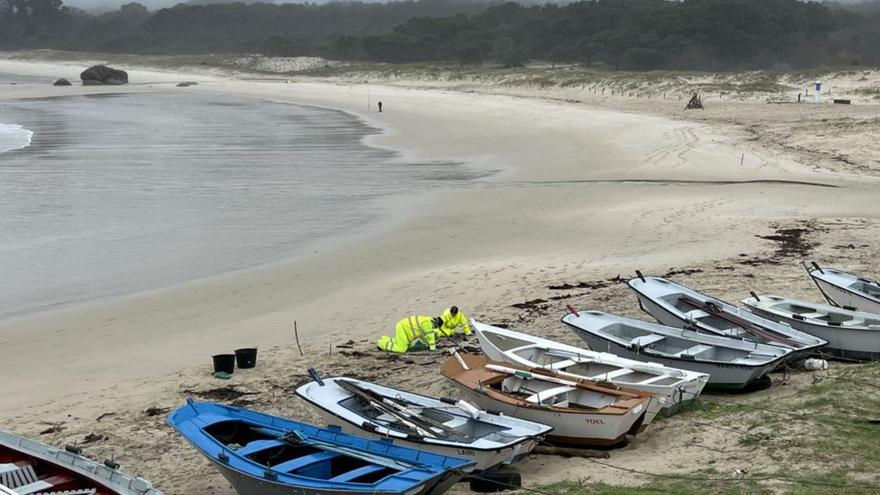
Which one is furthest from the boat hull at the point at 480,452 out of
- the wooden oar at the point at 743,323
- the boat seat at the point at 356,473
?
the wooden oar at the point at 743,323

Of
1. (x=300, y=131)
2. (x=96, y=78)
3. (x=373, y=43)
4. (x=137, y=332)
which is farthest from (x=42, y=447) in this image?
(x=373, y=43)

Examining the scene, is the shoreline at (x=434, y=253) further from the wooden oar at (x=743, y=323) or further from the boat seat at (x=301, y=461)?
the boat seat at (x=301, y=461)

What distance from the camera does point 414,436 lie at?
814 centimetres

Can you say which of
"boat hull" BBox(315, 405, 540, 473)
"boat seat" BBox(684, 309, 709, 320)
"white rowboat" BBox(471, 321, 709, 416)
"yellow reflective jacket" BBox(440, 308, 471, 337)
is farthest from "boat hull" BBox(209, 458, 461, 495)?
"boat seat" BBox(684, 309, 709, 320)

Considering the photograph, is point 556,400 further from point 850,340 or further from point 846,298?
point 846,298

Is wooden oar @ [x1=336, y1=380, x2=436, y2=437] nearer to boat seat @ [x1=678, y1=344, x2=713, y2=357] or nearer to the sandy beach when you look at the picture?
the sandy beach

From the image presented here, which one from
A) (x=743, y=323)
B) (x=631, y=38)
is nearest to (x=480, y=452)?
(x=743, y=323)

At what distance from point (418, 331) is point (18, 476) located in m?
5.43

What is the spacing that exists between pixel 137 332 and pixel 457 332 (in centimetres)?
429

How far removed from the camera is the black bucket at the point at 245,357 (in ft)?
37.0

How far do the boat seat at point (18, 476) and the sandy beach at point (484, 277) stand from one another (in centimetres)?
113

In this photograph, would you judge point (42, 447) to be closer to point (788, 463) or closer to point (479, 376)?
point (479, 376)

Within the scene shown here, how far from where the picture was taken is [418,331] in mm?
12055

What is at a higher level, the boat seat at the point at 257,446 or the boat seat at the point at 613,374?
the boat seat at the point at 257,446
